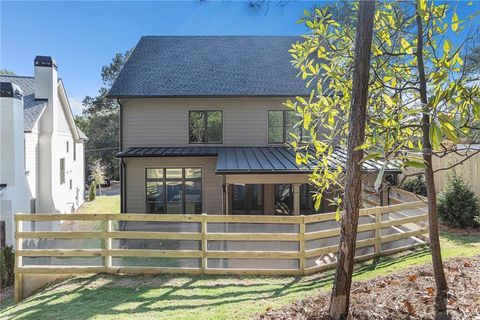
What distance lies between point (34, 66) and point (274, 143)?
35.7 feet

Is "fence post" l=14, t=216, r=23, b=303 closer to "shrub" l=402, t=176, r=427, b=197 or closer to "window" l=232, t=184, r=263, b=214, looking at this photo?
"window" l=232, t=184, r=263, b=214

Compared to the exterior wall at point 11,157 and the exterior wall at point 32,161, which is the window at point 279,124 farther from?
the exterior wall at point 32,161

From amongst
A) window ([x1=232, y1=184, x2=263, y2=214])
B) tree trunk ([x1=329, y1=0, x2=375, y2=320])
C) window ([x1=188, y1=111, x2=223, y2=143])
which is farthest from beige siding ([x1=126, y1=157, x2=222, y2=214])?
tree trunk ([x1=329, y1=0, x2=375, y2=320])

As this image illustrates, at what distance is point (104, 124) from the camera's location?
40281 mm

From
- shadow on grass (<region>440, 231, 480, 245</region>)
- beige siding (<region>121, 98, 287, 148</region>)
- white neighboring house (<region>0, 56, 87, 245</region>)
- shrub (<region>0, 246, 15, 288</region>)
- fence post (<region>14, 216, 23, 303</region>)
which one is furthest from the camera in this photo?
beige siding (<region>121, 98, 287, 148</region>)

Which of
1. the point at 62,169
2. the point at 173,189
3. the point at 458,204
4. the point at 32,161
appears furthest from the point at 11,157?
the point at 458,204

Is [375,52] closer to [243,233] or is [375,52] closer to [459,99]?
[459,99]

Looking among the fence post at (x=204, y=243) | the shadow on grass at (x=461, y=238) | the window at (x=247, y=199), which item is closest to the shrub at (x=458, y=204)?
the shadow on grass at (x=461, y=238)

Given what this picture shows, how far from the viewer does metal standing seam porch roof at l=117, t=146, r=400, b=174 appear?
980cm

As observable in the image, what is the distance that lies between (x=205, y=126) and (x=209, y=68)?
10.5 feet

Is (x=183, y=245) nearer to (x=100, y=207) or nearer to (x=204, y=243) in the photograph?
(x=204, y=243)

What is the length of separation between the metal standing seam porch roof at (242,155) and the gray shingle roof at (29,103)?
4.24 meters

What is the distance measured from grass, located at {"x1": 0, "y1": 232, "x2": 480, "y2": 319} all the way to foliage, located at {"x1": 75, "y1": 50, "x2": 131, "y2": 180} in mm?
32729

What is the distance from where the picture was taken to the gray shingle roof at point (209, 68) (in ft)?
42.9
